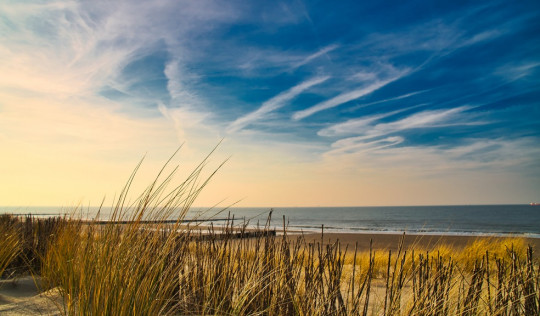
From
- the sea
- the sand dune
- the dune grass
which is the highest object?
the dune grass

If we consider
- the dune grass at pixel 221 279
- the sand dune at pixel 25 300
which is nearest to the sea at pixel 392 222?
the dune grass at pixel 221 279

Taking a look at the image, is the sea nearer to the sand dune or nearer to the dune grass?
the dune grass

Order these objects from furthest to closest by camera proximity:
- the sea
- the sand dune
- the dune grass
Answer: the sea, the sand dune, the dune grass

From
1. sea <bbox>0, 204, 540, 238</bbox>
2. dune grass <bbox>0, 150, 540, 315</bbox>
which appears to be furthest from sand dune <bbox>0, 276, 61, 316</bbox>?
sea <bbox>0, 204, 540, 238</bbox>

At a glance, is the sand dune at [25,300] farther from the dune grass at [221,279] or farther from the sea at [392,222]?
the sea at [392,222]

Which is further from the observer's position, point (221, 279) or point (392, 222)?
point (392, 222)

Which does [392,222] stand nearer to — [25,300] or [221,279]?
[221,279]

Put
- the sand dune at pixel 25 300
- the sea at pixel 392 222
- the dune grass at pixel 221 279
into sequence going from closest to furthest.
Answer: the dune grass at pixel 221 279
the sand dune at pixel 25 300
the sea at pixel 392 222

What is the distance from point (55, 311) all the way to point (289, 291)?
172 centimetres

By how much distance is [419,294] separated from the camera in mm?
2125

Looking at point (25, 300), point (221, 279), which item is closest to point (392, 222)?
point (221, 279)

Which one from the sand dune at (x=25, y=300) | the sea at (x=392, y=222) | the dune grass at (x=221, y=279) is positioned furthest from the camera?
the sea at (x=392, y=222)

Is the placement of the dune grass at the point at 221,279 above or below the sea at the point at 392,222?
above

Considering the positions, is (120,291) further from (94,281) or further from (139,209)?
(139,209)
